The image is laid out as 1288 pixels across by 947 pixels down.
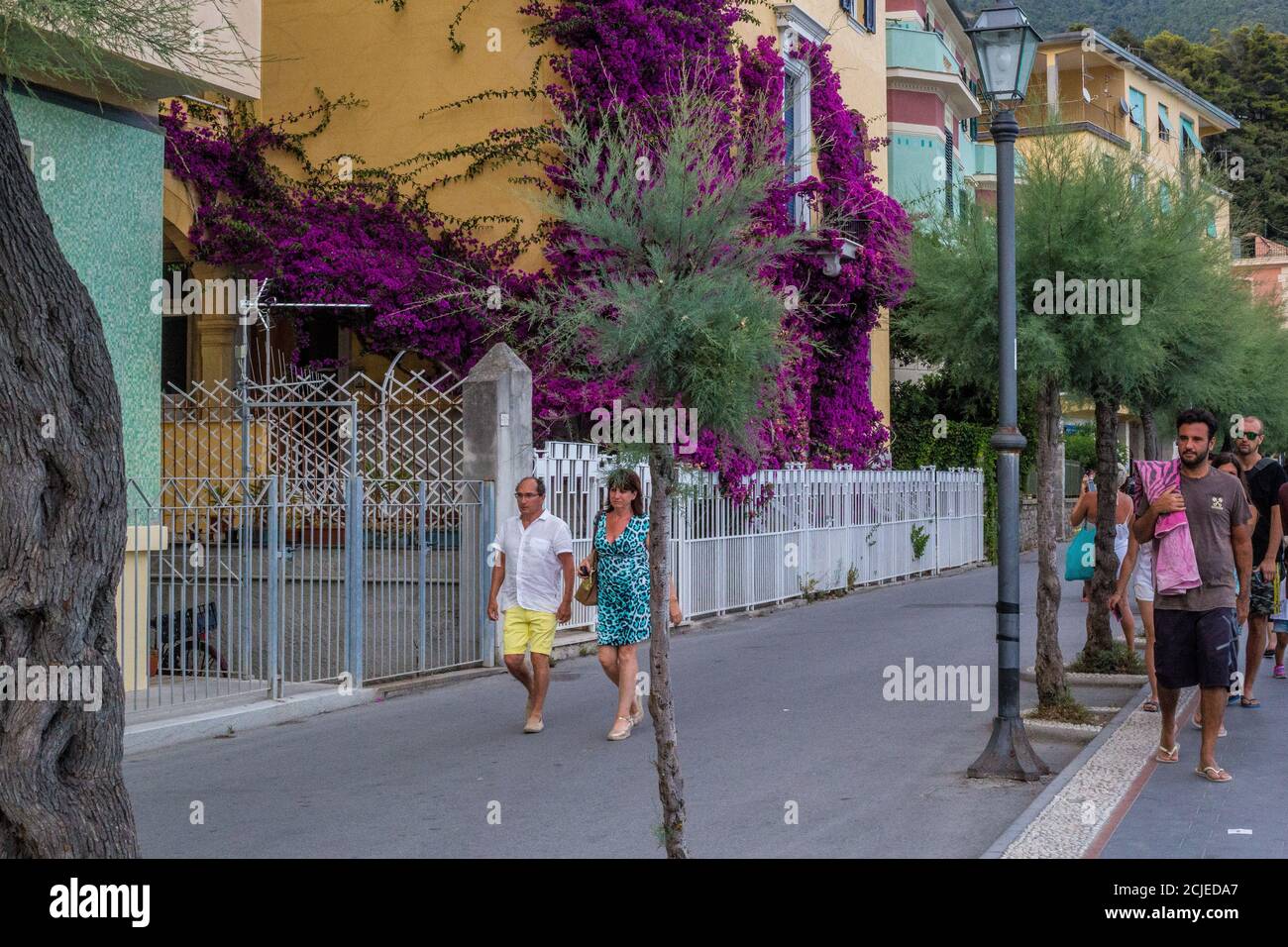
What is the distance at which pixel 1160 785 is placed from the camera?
26.6 ft

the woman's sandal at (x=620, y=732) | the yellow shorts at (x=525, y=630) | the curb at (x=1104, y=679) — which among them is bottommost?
the curb at (x=1104, y=679)

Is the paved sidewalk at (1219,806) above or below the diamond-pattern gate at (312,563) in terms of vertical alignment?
below

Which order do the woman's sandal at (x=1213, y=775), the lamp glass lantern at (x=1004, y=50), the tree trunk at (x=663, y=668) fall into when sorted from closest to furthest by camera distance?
the tree trunk at (x=663, y=668), the woman's sandal at (x=1213, y=775), the lamp glass lantern at (x=1004, y=50)

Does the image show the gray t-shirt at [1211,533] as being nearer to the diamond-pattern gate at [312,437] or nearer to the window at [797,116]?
the diamond-pattern gate at [312,437]

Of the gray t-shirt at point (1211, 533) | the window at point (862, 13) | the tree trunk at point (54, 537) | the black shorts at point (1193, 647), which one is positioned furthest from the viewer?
the window at point (862, 13)

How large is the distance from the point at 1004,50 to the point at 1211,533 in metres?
3.50

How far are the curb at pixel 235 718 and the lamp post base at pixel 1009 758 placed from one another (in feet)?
17.2

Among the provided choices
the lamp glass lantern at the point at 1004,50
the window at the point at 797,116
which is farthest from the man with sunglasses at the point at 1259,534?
the window at the point at 797,116

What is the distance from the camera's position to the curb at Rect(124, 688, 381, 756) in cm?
982

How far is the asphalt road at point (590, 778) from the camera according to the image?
7.19m

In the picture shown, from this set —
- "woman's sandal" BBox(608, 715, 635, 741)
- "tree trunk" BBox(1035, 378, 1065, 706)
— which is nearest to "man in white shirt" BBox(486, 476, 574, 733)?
"woman's sandal" BBox(608, 715, 635, 741)

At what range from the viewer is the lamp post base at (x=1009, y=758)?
855 cm

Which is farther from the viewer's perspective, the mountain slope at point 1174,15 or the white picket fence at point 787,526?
the mountain slope at point 1174,15

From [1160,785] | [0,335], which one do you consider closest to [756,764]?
[1160,785]
